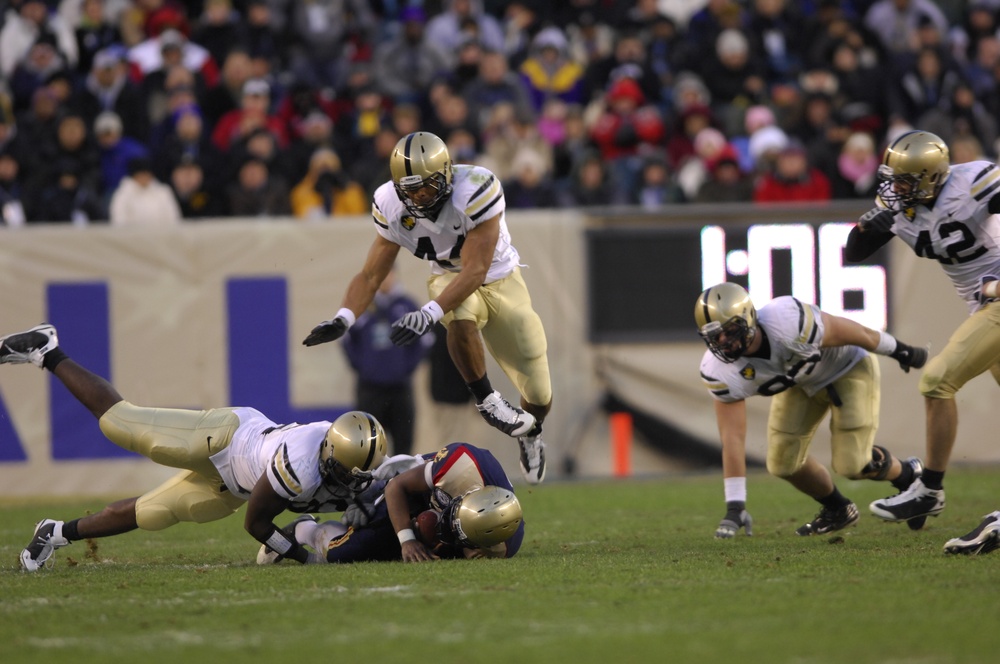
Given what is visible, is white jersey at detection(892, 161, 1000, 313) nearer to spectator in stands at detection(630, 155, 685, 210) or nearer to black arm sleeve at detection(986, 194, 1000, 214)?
black arm sleeve at detection(986, 194, 1000, 214)

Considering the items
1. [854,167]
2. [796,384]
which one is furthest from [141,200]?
[796,384]

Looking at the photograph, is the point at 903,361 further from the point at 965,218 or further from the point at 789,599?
the point at 789,599

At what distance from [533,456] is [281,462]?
6.58 ft

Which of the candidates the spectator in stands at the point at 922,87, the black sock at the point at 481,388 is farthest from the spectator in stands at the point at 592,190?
the black sock at the point at 481,388

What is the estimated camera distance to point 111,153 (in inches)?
466

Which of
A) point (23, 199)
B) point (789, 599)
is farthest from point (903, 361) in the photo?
point (23, 199)

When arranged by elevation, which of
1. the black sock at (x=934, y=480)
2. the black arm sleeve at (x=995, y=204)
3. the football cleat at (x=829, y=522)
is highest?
the black arm sleeve at (x=995, y=204)

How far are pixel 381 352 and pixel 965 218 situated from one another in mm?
4739

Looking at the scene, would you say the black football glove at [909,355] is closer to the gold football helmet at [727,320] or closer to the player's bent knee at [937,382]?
the player's bent knee at [937,382]

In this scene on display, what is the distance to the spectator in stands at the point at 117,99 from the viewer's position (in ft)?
40.3

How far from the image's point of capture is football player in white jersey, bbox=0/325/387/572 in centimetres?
598

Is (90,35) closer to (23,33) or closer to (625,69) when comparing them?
(23,33)

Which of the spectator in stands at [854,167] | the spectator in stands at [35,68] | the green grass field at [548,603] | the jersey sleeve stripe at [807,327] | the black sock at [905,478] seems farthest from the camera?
the spectator in stands at [35,68]

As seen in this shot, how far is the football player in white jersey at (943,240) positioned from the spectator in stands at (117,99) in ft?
24.7
